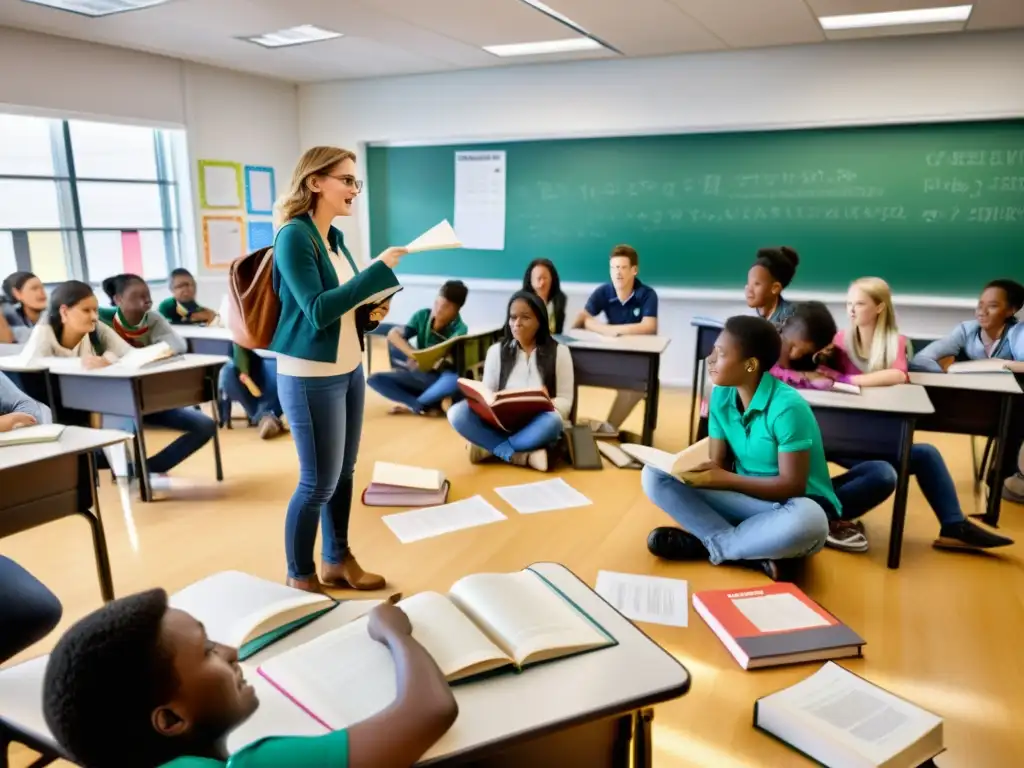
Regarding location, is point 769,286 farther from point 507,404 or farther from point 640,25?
point 640,25

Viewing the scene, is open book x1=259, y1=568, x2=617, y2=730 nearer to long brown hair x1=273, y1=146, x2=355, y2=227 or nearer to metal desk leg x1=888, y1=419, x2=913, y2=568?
long brown hair x1=273, y1=146, x2=355, y2=227

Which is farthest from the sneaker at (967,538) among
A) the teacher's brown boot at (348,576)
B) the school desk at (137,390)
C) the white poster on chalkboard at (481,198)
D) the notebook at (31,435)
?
the white poster on chalkboard at (481,198)

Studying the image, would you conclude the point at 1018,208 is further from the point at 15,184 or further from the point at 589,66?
the point at 15,184

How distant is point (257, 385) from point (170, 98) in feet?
9.86

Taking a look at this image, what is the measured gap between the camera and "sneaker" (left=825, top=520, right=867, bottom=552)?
281cm

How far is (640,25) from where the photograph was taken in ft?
15.4

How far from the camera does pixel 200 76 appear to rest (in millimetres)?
6109

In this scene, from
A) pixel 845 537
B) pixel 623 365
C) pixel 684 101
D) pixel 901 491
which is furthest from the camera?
pixel 684 101

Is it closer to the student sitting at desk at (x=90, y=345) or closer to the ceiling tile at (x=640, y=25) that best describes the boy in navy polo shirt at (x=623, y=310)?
the ceiling tile at (x=640, y=25)

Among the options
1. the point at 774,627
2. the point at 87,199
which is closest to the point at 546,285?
the point at 774,627

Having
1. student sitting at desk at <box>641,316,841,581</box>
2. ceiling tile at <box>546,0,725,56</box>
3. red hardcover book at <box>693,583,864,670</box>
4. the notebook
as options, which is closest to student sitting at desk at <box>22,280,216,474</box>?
the notebook

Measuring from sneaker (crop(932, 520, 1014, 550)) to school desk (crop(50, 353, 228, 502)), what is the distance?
327 centimetres

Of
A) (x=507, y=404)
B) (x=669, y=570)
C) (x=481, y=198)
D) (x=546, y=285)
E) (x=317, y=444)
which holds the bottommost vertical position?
(x=669, y=570)

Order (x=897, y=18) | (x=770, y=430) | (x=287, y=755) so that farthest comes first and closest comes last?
(x=897, y=18) < (x=770, y=430) < (x=287, y=755)
